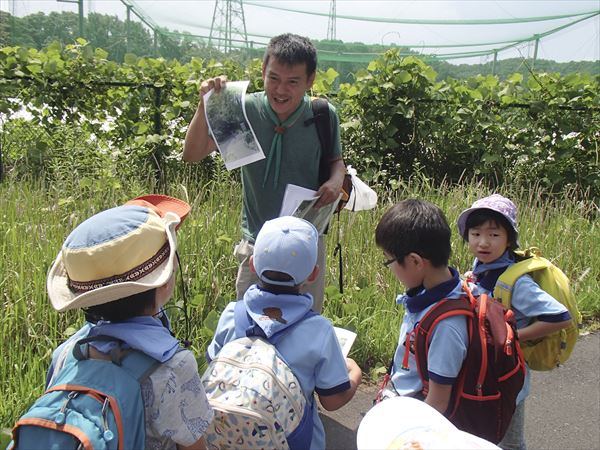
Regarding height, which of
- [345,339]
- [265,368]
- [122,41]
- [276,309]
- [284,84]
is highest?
[122,41]

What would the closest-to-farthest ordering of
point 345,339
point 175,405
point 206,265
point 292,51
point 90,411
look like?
point 90,411 → point 175,405 → point 345,339 → point 292,51 → point 206,265

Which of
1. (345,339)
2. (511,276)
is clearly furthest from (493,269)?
(345,339)

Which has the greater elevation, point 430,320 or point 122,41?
point 122,41

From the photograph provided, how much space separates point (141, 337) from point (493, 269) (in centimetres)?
150

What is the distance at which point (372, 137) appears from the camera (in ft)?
21.7

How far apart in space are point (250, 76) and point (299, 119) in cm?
393

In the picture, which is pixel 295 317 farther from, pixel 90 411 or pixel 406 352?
pixel 90 411

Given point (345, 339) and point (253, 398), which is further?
point (345, 339)

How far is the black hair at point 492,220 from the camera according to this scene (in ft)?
7.34

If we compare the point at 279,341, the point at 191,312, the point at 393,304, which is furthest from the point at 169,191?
the point at 279,341

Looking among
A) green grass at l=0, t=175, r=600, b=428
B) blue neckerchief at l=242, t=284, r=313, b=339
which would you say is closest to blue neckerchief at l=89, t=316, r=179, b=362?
blue neckerchief at l=242, t=284, r=313, b=339

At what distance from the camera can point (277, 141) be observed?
262 cm

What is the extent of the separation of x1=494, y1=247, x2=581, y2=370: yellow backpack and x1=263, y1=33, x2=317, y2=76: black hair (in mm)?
1266

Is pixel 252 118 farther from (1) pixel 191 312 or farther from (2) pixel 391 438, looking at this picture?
(2) pixel 391 438
